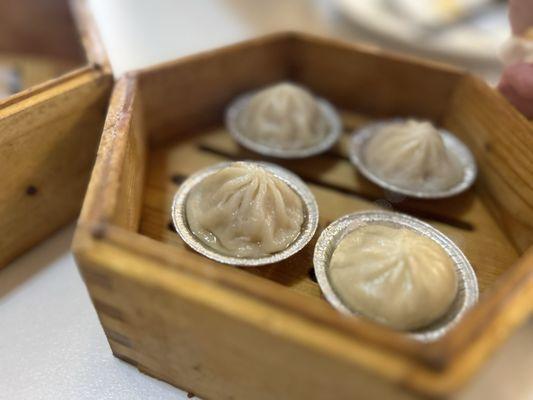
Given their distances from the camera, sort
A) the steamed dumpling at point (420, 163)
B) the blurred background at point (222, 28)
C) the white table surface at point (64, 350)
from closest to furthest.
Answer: the white table surface at point (64, 350) < the steamed dumpling at point (420, 163) < the blurred background at point (222, 28)

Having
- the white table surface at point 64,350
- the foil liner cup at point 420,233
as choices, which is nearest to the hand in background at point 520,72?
the foil liner cup at point 420,233

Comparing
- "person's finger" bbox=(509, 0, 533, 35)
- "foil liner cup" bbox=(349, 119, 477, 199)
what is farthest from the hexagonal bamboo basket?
"person's finger" bbox=(509, 0, 533, 35)

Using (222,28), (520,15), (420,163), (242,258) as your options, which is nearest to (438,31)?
(520,15)

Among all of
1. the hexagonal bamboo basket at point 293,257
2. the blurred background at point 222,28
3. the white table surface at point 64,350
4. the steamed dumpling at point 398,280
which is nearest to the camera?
the hexagonal bamboo basket at point 293,257

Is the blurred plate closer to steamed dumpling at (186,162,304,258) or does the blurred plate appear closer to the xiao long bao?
the xiao long bao

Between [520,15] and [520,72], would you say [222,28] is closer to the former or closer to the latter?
[520,15]

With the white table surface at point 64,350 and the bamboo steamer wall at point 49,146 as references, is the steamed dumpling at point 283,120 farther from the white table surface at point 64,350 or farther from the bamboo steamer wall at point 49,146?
the white table surface at point 64,350

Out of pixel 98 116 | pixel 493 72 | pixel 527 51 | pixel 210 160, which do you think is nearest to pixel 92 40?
A: pixel 98 116
